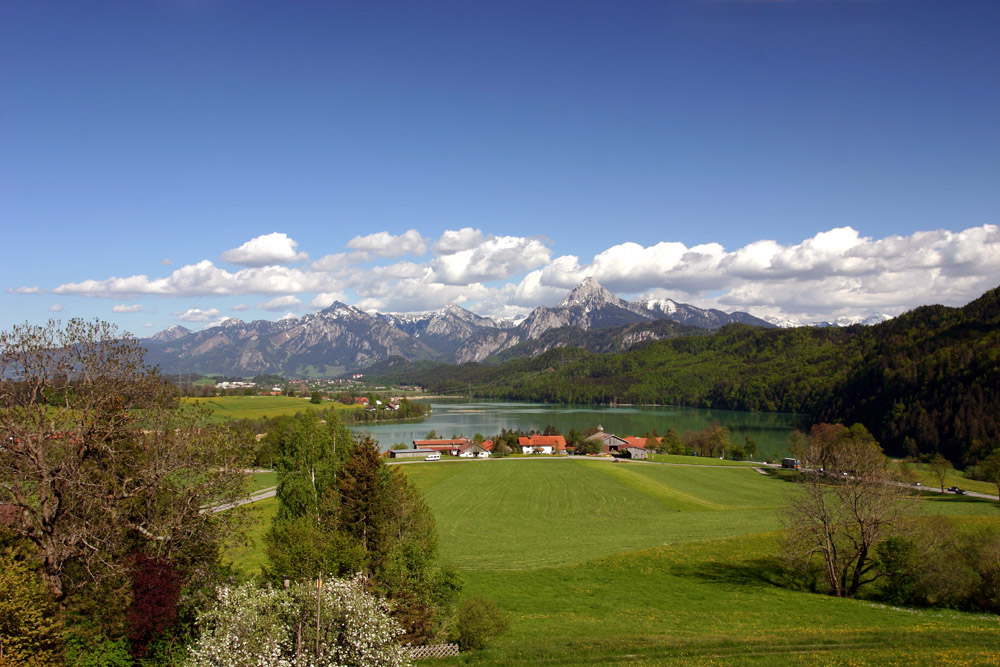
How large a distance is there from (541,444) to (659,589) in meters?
72.1

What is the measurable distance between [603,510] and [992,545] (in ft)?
94.1

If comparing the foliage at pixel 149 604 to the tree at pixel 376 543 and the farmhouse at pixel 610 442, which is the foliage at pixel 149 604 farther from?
the farmhouse at pixel 610 442

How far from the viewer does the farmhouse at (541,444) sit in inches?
3711

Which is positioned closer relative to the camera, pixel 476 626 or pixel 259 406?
pixel 476 626

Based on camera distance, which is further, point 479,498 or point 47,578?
point 479,498

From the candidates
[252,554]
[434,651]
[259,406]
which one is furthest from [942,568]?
[259,406]

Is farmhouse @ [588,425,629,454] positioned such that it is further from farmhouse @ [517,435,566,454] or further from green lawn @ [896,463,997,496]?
green lawn @ [896,463,997,496]

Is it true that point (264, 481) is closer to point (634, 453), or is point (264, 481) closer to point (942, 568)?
point (634, 453)

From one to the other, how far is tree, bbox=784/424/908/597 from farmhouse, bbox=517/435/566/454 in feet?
229

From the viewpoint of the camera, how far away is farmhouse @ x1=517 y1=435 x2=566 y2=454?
94250 millimetres

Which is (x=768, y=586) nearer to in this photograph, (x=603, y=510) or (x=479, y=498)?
(x=603, y=510)

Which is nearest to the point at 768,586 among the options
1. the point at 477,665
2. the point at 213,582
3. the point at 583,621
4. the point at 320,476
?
the point at 583,621

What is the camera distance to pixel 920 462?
245 ft

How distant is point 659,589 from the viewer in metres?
23.9
